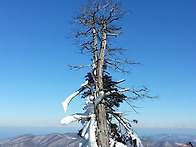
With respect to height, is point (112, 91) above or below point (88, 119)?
above

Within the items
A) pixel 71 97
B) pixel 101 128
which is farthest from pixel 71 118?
Result: pixel 101 128

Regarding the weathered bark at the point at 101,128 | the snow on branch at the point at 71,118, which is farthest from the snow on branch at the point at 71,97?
the weathered bark at the point at 101,128

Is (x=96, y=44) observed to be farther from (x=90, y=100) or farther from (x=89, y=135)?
(x=89, y=135)

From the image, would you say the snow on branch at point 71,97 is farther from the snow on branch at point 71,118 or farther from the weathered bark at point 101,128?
the weathered bark at point 101,128

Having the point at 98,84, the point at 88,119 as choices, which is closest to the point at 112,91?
the point at 98,84

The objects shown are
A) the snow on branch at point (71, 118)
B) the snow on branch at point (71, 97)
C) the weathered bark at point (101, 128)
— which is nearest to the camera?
the weathered bark at point (101, 128)

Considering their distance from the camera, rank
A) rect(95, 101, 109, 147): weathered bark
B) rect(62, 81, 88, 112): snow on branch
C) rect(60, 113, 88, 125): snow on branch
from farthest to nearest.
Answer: rect(62, 81, 88, 112): snow on branch → rect(60, 113, 88, 125): snow on branch → rect(95, 101, 109, 147): weathered bark

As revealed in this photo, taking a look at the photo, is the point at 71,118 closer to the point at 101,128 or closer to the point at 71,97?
the point at 71,97

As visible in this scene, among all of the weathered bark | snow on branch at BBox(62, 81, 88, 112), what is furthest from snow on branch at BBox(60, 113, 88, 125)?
the weathered bark

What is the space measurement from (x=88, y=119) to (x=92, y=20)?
425 centimetres

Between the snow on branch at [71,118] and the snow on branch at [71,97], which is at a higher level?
the snow on branch at [71,97]

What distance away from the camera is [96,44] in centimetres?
847

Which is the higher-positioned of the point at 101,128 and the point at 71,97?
the point at 71,97

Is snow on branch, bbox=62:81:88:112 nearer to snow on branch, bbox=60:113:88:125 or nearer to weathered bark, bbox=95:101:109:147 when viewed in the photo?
snow on branch, bbox=60:113:88:125
